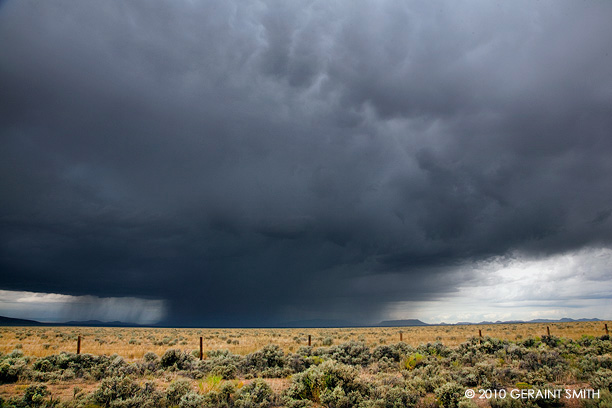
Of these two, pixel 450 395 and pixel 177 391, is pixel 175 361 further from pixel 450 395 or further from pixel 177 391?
pixel 450 395

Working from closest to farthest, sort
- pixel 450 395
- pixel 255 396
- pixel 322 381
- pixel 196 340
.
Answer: pixel 450 395, pixel 255 396, pixel 322 381, pixel 196 340

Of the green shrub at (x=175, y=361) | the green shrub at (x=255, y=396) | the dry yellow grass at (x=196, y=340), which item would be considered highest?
the green shrub at (x=255, y=396)

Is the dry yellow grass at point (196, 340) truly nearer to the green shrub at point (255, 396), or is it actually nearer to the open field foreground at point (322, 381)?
the open field foreground at point (322, 381)

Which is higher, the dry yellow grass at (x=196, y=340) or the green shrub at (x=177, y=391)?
the green shrub at (x=177, y=391)

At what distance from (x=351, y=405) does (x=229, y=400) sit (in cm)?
451

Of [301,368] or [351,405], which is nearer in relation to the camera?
[351,405]

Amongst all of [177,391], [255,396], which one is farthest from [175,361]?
[255,396]

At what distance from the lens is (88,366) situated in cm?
1895

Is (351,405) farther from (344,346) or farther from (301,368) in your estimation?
(344,346)

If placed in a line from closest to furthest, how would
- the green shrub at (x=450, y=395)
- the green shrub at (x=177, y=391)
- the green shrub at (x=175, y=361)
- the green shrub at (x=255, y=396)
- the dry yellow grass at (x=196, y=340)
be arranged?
the green shrub at (x=450, y=395) < the green shrub at (x=255, y=396) < the green shrub at (x=177, y=391) < the green shrub at (x=175, y=361) < the dry yellow grass at (x=196, y=340)

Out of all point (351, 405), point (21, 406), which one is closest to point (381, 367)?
point (351, 405)

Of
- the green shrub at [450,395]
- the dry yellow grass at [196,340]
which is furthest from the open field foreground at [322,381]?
the dry yellow grass at [196,340]

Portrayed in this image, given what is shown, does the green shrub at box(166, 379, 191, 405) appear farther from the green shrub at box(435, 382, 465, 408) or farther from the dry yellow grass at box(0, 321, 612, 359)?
the dry yellow grass at box(0, 321, 612, 359)

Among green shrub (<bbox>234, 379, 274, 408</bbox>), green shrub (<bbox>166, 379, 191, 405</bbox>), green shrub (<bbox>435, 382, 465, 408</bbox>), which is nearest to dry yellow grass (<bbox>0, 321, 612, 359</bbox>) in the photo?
green shrub (<bbox>166, 379, 191, 405</bbox>)
